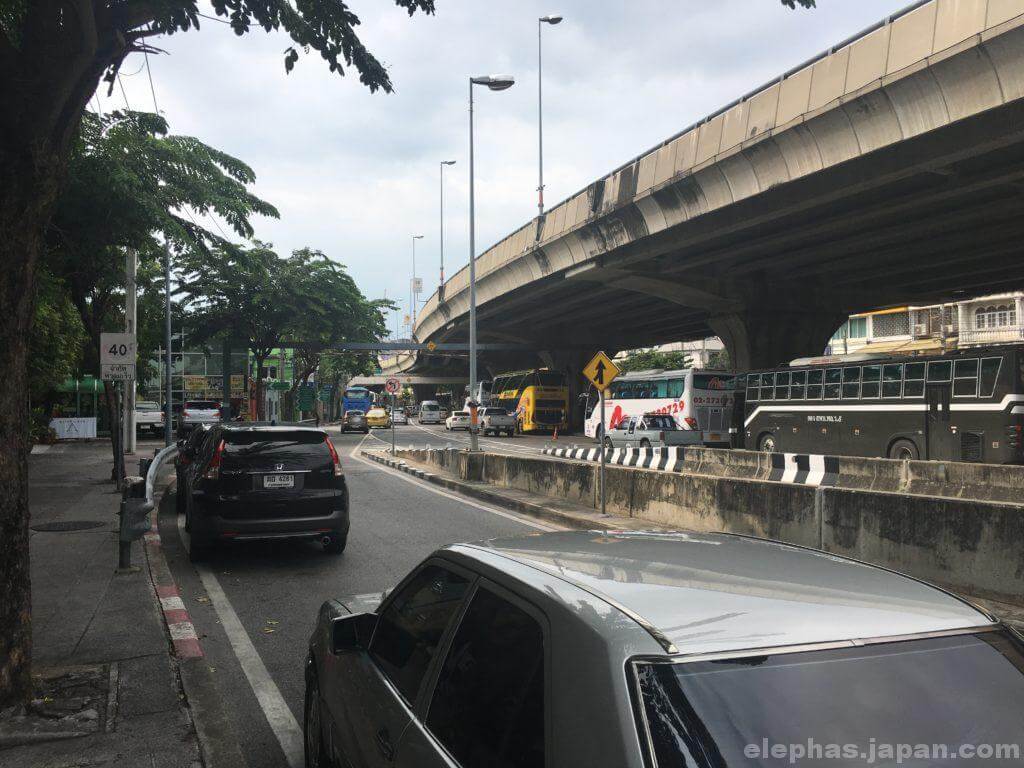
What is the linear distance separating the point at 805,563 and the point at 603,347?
51757 mm

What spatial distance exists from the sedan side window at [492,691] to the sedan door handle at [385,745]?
0.74 ft

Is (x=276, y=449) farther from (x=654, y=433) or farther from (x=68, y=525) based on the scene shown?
(x=654, y=433)

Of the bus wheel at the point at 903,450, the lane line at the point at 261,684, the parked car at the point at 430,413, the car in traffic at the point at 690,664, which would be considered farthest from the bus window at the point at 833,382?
the parked car at the point at 430,413

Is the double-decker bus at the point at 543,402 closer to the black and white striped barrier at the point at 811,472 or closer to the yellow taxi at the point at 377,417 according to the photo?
the yellow taxi at the point at 377,417

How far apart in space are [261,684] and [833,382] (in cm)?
2088

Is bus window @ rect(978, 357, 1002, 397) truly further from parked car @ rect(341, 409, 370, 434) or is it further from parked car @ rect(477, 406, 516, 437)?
parked car @ rect(341, 409, 370, 434)

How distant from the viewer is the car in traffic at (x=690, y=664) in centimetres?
181

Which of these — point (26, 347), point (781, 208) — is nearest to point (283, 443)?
point (26, 347)

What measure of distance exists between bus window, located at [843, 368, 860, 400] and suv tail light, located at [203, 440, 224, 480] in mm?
18255

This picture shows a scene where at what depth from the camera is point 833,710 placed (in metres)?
1.85

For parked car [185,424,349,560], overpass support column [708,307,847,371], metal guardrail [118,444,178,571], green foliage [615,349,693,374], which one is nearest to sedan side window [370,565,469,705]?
metal guardrail [118,444,178,571]

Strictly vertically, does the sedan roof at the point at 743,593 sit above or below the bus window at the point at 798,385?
below

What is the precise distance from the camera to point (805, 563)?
8.47 feet

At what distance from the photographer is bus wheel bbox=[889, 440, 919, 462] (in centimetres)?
2062
